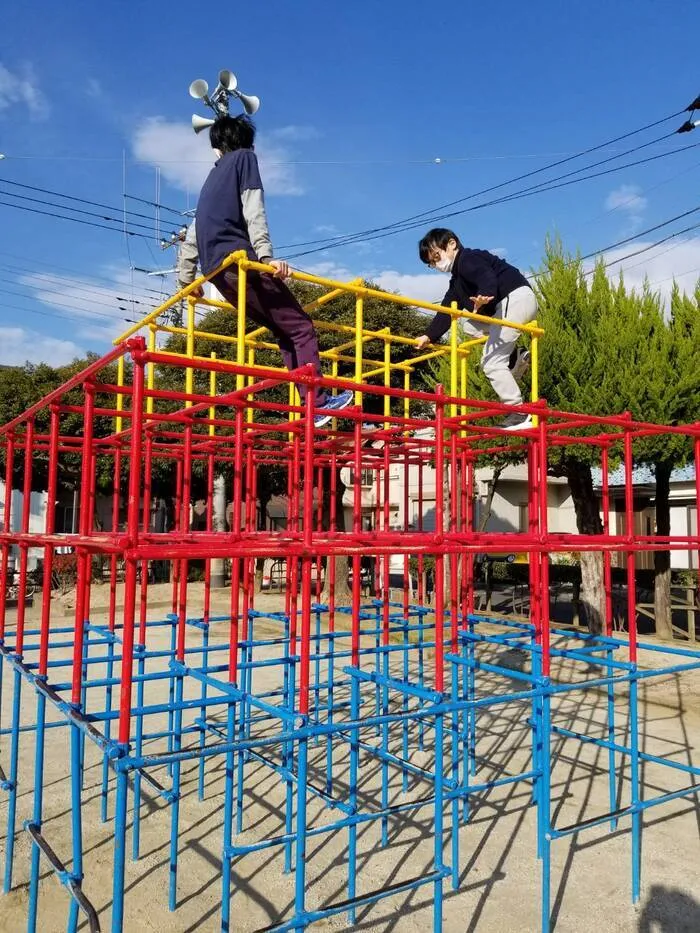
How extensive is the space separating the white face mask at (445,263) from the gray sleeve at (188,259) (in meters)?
2.08

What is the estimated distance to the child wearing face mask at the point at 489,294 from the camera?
5758 mm

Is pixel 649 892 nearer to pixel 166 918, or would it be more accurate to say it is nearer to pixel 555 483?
pixel 166 918

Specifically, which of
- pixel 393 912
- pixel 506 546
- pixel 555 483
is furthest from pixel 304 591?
pixel 555 483

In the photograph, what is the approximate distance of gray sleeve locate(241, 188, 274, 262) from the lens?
13.7 feet

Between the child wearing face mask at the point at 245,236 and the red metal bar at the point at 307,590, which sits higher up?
the child wearing face mask at the point at 245,236

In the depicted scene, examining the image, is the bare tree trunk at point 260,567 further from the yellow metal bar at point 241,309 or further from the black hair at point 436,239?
the yellow metal bar at point 241,309

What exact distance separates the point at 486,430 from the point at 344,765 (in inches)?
133

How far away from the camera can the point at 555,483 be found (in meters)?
26.7

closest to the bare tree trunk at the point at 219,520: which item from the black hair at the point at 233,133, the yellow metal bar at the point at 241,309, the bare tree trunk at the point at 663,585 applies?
the bare tree trunk at the point at 663,585

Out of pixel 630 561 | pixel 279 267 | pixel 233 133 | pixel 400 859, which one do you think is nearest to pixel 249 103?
pixel 233 133

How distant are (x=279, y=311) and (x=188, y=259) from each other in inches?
31.8

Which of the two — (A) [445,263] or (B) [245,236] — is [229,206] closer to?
(B) [245,236]

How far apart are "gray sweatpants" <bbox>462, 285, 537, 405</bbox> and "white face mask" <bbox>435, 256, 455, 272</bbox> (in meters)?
0.51

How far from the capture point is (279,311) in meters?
4.55
